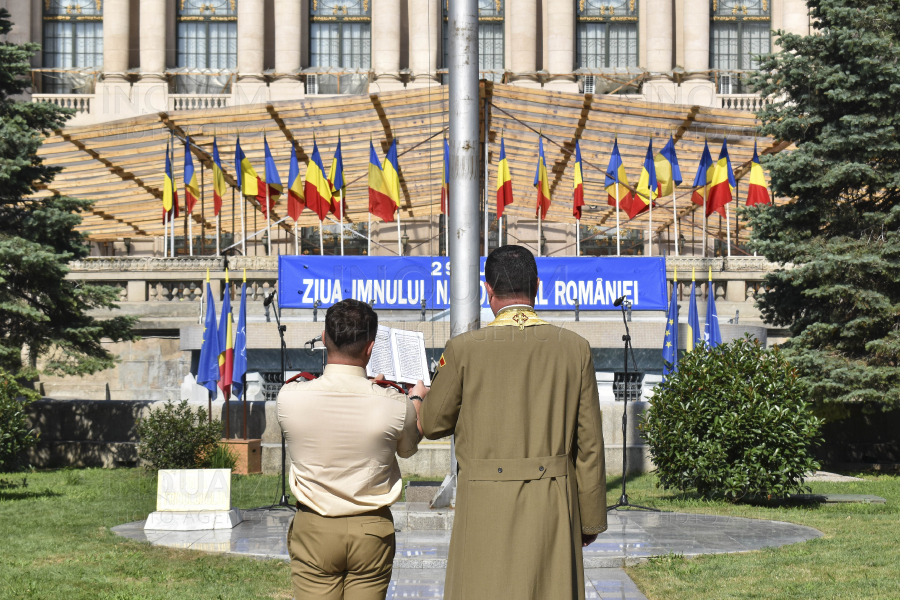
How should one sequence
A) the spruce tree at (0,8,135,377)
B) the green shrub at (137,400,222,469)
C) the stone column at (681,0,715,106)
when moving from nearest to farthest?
the green shrub at (137,400,222,469) → the spruce tree at (0,8,135,377) → the stone column at (681,0,715,106)

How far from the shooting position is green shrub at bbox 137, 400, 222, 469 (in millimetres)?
16109

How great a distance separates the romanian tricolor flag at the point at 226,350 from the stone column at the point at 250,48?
90.7 ft

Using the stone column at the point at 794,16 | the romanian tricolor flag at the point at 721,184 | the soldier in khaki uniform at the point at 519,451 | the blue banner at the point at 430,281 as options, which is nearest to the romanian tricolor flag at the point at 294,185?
the blue banner at the point at 430,281

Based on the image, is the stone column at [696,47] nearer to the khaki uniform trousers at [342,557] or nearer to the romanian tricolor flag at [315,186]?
the romanian tricolor flag at [315,186]

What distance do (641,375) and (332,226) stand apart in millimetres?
22082

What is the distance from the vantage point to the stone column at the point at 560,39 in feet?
145

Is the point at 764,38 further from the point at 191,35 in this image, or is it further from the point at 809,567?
the point at 809,567

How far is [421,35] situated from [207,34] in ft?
32.6

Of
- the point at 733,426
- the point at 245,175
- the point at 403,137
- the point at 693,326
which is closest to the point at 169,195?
the point at 245,175

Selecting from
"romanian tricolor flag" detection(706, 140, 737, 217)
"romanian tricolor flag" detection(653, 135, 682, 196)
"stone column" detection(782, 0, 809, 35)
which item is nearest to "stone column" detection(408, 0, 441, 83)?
"stone column" detection(782, 0, 809, 35)

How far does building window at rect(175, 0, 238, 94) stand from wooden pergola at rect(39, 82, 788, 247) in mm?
10592

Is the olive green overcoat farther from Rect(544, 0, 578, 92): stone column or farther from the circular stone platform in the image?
Rect(544, 0, 578, 92): stone column

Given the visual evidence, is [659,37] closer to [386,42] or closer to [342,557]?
[386,42]

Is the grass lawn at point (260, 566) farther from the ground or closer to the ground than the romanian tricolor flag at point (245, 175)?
closer to the ground
